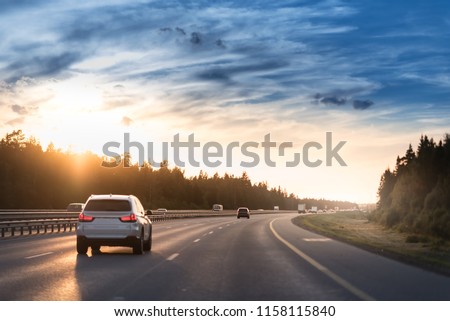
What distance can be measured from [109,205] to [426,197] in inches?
2148

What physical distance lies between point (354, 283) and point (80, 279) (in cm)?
545

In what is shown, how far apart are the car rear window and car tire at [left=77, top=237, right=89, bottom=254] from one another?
1.09 metres

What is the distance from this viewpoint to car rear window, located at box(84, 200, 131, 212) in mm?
19672

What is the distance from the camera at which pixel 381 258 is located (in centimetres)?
1839

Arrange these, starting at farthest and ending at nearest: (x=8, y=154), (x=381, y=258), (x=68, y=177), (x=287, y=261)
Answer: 1. (x=68, y=177)
2. (x=8, y=154)
3. (x=381, y=258)
4. (x=287, y=261)

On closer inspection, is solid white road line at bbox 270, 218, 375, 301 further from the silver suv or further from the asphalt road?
the silver suv

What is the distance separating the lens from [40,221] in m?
33.3

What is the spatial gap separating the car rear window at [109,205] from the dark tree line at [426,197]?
1421 inches

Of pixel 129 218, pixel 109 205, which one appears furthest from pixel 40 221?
pixel 129 218

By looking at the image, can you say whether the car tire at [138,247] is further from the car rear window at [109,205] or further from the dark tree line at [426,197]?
the dark tree line at [426,197]

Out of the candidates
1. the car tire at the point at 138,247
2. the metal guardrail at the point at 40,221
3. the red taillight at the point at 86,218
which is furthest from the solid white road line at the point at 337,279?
the metal guardrail at the point at 40,221

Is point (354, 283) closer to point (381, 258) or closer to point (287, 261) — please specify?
point (287, 261)

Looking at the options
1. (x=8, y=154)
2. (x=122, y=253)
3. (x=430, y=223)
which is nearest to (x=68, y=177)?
(x=8, y=154)

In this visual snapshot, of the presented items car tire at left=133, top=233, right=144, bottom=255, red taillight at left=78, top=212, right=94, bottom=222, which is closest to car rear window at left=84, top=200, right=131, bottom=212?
red taillight at left=78, top=212, right=94, bottom=222
